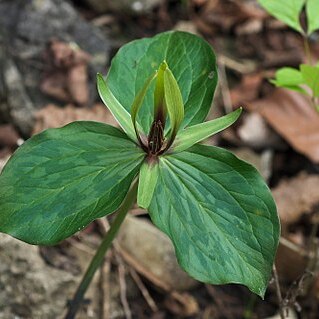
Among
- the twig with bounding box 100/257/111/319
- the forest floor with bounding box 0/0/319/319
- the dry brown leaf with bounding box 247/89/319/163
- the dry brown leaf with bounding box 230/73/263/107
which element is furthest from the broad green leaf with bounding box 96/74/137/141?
the dry brown leaf with bounding box 230/73/263/107

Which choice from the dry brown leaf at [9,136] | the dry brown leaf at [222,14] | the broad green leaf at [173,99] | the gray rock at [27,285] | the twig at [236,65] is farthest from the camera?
the dry brown leaf at [222,14]

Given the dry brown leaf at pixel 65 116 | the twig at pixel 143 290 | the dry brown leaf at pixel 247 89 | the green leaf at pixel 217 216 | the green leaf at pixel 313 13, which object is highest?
the green leaf at pixel 313 13

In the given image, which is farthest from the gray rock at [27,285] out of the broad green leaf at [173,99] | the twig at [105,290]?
the broad green leaf at [173,99]

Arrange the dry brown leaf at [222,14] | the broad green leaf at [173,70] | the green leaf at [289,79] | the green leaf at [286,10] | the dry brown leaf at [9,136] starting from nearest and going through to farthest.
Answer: the broad green leaf at [173,70] → the green leaf at [289,79] → the green leaf at [286,10] → the dry brown leaf at [9,136] → the dry brown leaf at [222,14]

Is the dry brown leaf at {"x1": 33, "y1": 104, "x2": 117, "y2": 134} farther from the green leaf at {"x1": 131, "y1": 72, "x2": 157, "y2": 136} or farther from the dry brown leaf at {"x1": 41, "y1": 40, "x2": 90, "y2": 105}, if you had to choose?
the green leaf at {"x1": 131, "y1": 72, "x2": 157, "y2": 136}

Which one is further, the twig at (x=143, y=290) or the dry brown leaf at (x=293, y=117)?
the dry brown leaf at (x=293, y=117)

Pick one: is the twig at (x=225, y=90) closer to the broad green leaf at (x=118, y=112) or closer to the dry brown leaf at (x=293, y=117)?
the dry brown leaf at (x=293, y=117)

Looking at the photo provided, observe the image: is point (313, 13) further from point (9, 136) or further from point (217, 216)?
point (9, 136)

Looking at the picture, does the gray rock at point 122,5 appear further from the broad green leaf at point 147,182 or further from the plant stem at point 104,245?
the broad green leaf at point 147,182

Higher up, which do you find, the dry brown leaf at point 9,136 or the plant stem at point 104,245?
the plant stem at point 104,245
